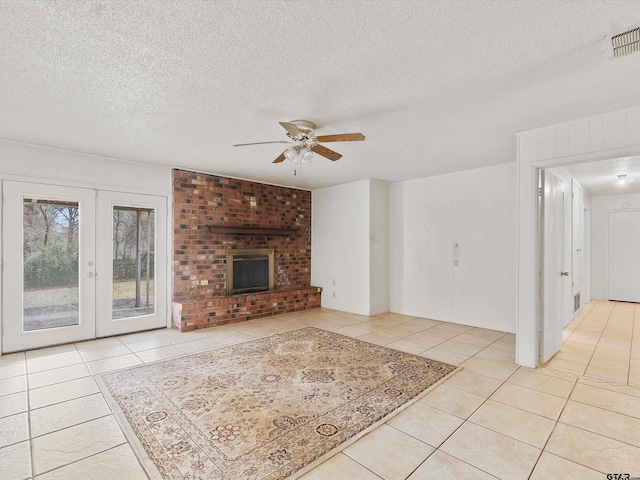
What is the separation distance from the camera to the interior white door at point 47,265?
377 cm

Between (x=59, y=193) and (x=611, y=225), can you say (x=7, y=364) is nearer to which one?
(x=59, y=193)

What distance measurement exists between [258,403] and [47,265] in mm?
3349

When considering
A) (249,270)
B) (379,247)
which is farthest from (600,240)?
(249,270)

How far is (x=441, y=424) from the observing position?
7.50ft

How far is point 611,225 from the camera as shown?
7281 mm

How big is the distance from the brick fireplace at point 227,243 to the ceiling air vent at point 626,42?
4839 mm

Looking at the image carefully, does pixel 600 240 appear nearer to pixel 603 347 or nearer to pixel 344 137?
pixel 603 347

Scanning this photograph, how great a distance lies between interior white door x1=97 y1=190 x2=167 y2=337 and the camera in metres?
4.42

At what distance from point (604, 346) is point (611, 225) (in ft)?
15.5

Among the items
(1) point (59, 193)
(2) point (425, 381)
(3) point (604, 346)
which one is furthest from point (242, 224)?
(3) point (604, 346)

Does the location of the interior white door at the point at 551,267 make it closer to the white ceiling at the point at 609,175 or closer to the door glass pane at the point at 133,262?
the white ceiling at the point at 609,175

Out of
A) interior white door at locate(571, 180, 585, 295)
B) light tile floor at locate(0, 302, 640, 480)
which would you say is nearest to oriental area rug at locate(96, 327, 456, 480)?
light tile floor at locate(0, 302, 640, 480)

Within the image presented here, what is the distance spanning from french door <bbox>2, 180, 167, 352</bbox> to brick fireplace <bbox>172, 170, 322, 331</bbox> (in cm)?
33

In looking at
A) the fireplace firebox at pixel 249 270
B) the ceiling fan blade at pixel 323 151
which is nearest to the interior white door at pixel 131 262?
the fireplace firebox at pixel 249 270
